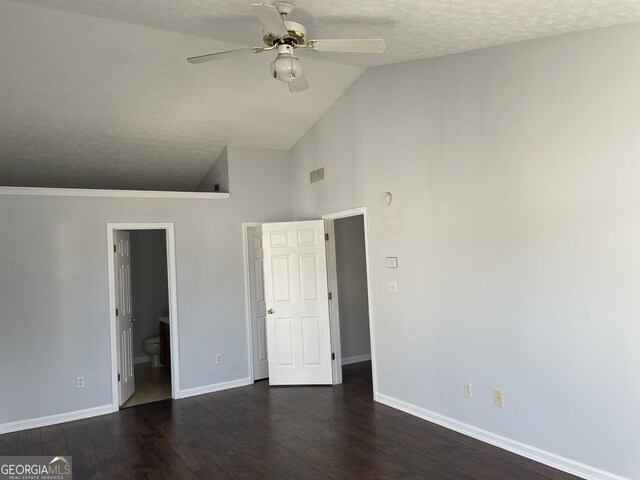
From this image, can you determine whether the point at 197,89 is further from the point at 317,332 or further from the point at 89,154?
the point at 317,332

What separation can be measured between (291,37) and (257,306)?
Answer: 3.89 m

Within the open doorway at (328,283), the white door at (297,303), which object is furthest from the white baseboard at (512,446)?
the white door at (297,303)

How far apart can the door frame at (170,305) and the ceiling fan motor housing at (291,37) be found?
10.5 ft

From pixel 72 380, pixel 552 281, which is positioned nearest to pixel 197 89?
pixel 72 380

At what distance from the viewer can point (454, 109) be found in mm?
3775

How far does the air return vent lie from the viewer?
5.49 meters

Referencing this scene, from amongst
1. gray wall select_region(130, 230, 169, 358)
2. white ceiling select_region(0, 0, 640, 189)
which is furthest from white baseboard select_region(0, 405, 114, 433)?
white ceiling select_region(0, 0, 640, 189)

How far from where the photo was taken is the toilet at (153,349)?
684cm

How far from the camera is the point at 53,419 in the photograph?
4.55 metres

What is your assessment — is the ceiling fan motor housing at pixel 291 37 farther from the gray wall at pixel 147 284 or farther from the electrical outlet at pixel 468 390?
the gray wall at pixel 147 284

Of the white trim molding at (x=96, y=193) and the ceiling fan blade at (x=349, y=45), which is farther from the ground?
the ceiling fan blade at (x=349, y=45)

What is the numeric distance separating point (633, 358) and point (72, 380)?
197 inches

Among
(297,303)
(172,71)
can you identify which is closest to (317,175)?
(297,303)

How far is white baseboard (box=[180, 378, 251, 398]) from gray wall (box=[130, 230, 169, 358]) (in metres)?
2.30
